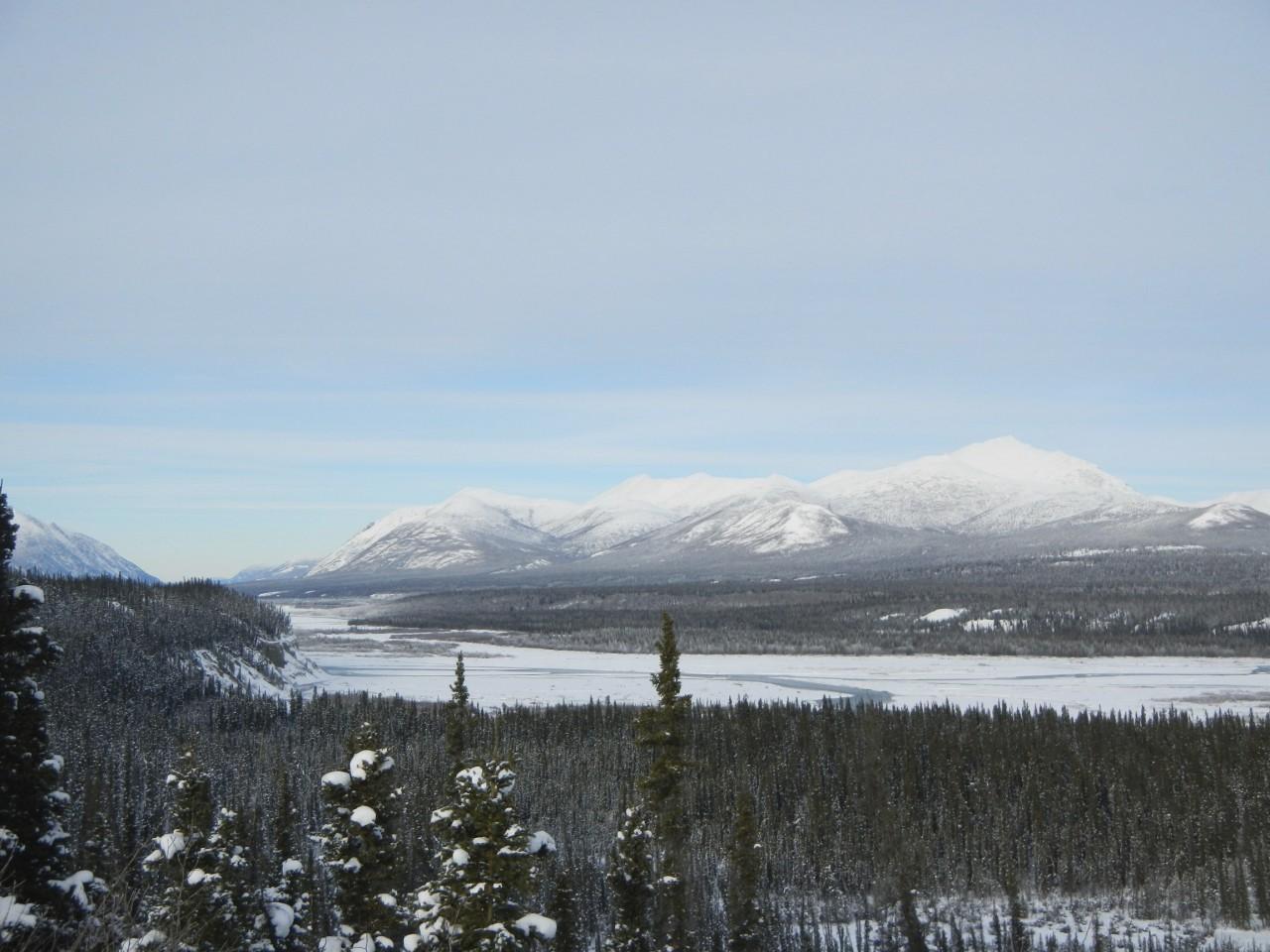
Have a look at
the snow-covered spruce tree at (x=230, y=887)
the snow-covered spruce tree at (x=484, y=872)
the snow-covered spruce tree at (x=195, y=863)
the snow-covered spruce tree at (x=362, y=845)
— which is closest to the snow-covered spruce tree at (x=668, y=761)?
the snow-covered spruce tree at (x=362, y=845)

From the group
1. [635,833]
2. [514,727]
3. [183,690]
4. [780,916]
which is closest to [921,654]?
[514,727]

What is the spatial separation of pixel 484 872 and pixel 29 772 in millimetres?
9238

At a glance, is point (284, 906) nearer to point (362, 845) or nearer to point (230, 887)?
point (230, 887)

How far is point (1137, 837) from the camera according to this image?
66.4 metres

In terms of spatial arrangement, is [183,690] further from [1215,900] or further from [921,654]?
[921,654]

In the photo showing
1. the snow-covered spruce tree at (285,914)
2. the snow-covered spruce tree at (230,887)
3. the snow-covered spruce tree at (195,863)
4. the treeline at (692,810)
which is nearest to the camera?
the snow-covered spruce tree at (195,863)

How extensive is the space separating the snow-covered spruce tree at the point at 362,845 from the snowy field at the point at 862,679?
94.8 m

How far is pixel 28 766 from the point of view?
19.0 m

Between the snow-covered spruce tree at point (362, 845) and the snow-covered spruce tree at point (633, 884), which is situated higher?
the snow-covered spruce tree at point (362, 845)

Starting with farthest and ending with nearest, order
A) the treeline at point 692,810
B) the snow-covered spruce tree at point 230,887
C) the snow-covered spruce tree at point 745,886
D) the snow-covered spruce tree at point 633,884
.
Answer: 1. the snow-covered spruce tree at point 745,886
2. the snow-covered spruce tree at point 633,884
3. the treeline at point 692,810
4. the snow-covered spruce tree at point 230,887

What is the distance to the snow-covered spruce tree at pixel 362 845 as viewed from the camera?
1027 inches

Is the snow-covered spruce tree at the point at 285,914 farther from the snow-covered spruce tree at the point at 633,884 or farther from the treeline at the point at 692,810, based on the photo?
the snow-covered spruce tree at the point at 633,884

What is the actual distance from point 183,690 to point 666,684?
116 m

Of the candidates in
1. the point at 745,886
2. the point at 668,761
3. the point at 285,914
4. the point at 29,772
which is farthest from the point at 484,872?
the point at 745,886
